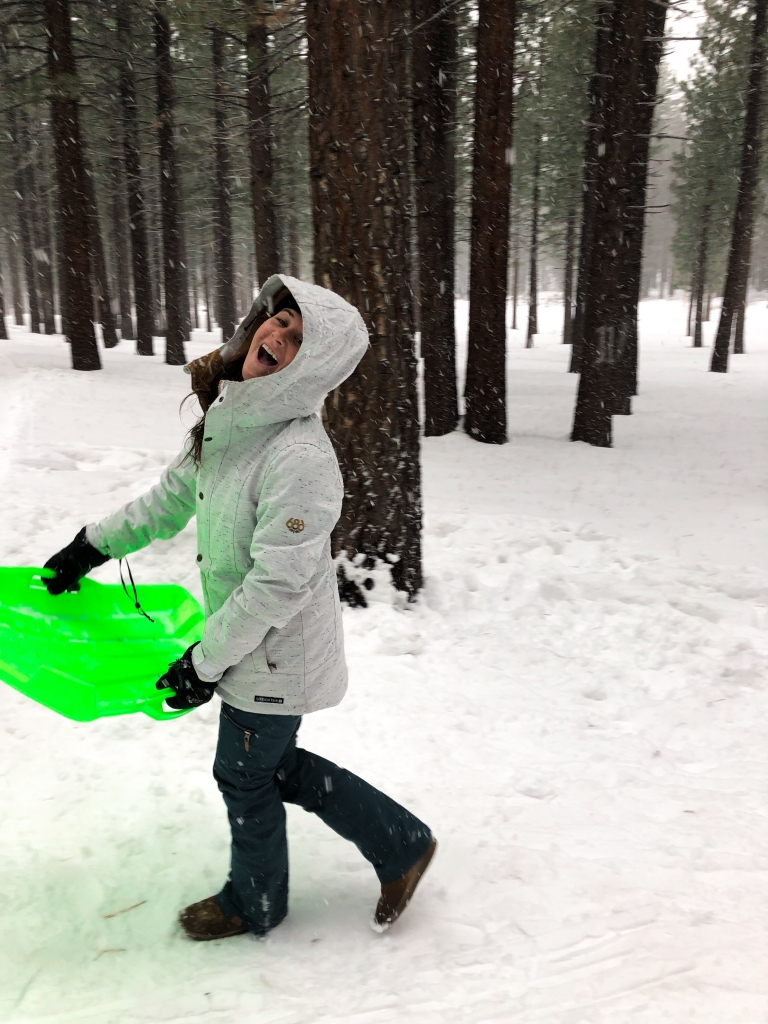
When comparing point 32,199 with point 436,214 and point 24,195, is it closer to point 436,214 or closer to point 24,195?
point 24,195

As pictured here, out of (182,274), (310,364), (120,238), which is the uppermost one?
(120,238)

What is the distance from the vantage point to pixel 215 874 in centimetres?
287

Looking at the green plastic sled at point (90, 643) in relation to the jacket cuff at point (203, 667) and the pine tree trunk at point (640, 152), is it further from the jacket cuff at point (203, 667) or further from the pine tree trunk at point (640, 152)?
the pine tree trunk at point (640, 152)

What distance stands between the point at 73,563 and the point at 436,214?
897 centimetres

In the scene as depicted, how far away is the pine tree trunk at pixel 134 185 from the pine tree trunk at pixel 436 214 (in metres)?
7.77

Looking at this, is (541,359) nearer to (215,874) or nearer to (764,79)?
(764,79)

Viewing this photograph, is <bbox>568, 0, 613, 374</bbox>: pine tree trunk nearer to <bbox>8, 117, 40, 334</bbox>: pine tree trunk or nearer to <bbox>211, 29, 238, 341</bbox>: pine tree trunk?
<bbox>211, 29, 238, 341</bbox>: pine tree trunk

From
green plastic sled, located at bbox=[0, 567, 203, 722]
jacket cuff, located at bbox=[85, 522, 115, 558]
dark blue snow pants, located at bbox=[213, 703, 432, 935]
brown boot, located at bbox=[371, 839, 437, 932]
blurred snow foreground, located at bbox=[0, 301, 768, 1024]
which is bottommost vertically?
blurred snow foreground, located at bbox=[0, 301, 768, 1024]

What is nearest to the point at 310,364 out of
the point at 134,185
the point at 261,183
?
the point at 261,183

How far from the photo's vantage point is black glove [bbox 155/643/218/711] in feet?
7.15

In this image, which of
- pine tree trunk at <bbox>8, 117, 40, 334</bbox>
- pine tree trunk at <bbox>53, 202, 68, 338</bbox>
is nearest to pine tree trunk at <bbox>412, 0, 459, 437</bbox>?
pine tree trunk at <bbox>53, 202, 68, 338</bbox>

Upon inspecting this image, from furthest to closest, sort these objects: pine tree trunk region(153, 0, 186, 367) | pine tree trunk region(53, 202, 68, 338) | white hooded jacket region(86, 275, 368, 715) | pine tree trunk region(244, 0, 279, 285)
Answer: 1. pine tree trunk region(153, 0, 186, 367)
2. pine tree trunk region(53, 202, 68, 338)
3. pine tree trunk region(244, 0, 279, 285)
4. white hooded jacket region(86, 275, 368, 715)

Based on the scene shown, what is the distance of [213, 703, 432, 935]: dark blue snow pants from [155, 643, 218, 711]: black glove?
20 centimetres

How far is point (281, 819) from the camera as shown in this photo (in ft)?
8.17
